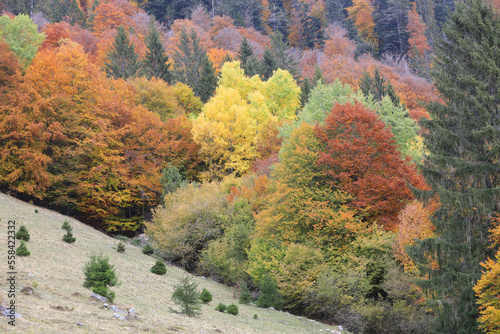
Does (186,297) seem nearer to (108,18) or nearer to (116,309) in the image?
(116,309)

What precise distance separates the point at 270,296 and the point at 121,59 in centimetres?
4445

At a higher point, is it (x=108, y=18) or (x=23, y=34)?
(x=108, y=18)

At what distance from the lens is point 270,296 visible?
947 inches

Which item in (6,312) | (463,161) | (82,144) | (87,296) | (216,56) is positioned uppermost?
(216,56)

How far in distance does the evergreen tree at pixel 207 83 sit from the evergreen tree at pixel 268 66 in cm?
742

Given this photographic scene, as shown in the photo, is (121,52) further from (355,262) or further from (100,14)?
(355,262)

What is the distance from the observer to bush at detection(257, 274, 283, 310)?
937 inches

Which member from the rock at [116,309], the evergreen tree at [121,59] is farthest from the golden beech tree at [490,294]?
the evergreen tree at [121,59]

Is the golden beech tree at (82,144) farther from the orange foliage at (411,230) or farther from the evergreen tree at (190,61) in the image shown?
the orange foliage at (411,230)

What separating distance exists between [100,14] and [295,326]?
79232mm

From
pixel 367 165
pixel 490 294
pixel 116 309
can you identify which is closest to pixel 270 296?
pixel 367 165

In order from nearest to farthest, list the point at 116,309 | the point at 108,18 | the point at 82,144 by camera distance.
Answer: the point at 116,309
the point at 82,144
the point at 108,18

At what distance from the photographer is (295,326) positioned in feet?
61.9

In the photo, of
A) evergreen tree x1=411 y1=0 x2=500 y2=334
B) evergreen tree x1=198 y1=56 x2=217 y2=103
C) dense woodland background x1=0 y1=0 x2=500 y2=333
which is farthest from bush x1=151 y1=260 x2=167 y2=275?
evergreen tree x1=198 y1=56 x2=217 y2=103
